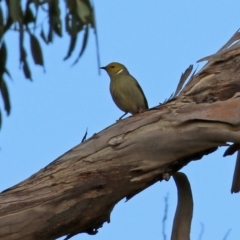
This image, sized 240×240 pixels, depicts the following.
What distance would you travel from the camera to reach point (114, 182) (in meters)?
4.12

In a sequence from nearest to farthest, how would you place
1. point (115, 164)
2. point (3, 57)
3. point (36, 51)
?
point (36, 51) → point (3, 57) → point (115, 164)

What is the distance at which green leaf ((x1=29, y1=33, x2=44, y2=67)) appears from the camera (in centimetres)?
355

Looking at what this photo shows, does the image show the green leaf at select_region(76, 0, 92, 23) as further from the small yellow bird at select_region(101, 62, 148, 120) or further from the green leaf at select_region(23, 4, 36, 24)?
the small yellow bird at select_region(101, 62, 148, 120)

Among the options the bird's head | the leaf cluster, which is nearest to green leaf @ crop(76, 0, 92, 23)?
the leaf cluster

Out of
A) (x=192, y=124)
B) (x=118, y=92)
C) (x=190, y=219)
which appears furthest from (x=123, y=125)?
(x=118, y=92)

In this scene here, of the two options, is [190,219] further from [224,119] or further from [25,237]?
[25,237]

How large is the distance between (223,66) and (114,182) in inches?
42.2

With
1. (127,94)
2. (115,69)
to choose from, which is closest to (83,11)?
(127,94)

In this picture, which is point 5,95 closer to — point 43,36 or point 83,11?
point 43,36

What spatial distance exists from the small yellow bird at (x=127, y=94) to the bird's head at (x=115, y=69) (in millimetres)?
116

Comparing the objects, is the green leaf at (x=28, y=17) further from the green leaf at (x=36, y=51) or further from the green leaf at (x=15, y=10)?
the green leaf at (x=15, y=10)

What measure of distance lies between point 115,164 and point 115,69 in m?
3.10

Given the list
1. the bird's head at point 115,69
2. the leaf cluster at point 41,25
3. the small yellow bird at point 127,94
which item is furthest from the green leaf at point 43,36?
the bird's head at point 115,69

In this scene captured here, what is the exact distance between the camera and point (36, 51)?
3600 mm
